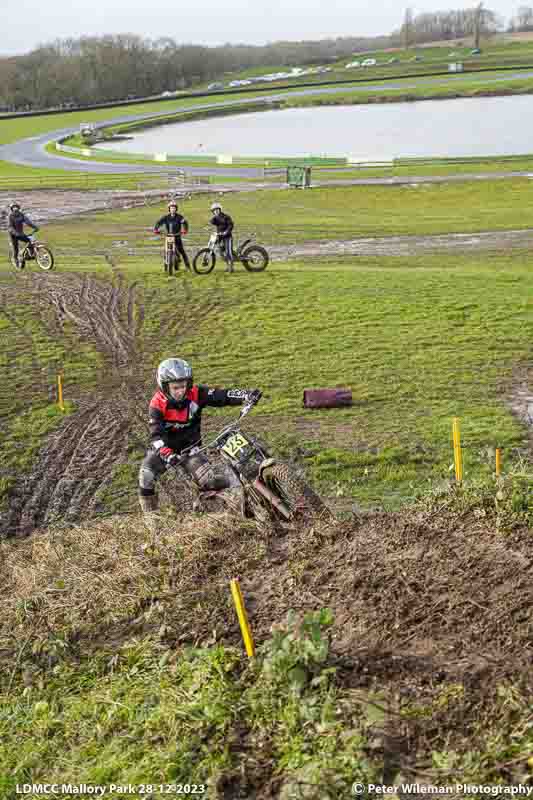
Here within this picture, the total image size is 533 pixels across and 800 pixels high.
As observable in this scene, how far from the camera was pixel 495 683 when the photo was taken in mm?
5051

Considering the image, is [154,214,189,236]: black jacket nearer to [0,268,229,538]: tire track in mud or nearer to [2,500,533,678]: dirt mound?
[0,268,229,538]: tire track in mud

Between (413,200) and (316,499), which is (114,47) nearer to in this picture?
(413,200)

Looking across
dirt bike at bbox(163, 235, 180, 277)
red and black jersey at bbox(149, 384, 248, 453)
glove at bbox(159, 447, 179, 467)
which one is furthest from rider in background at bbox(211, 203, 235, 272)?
glove at bbox(159, 447, 179, 467)

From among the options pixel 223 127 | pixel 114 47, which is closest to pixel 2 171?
pixel 223 127

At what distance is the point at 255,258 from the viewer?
23547mm

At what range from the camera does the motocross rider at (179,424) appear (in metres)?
8.93

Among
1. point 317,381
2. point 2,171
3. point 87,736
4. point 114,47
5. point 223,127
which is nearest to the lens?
point 87,736

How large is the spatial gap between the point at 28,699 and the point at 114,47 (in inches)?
6016

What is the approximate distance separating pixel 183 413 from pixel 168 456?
78 centimetres

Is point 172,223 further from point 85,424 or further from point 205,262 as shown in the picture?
point 85,424

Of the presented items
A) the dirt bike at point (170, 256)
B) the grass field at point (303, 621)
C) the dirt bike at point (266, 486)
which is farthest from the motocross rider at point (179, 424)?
the dirt bike at point (170, 256)

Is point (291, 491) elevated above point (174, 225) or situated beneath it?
situated beneath

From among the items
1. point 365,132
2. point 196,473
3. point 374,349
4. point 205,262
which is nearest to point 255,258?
point 205,262

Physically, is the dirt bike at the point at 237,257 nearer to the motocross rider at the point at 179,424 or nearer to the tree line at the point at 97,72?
the motocross rider at the point at 179,424
